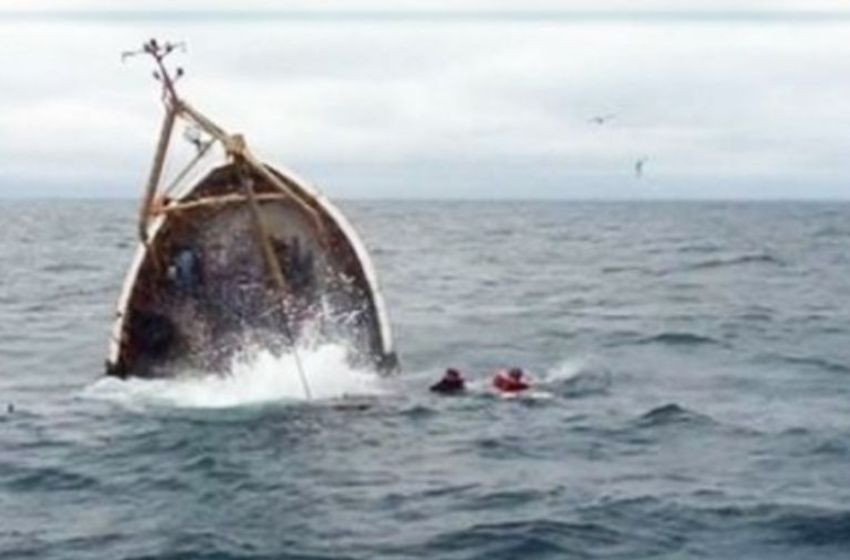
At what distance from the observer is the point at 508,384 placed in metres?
27.7

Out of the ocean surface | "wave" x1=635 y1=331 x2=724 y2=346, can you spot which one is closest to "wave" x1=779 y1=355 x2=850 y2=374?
the ocean surface

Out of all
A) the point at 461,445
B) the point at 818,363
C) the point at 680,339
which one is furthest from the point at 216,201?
the point at 680,339

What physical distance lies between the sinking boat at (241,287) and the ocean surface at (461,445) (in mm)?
570

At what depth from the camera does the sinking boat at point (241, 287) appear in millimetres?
28875

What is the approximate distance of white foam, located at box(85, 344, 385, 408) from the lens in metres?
27.3

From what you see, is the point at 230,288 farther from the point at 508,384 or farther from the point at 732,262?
the point at 732,262

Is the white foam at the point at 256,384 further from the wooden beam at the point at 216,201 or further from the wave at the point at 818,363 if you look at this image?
the wave at the point at 818,363

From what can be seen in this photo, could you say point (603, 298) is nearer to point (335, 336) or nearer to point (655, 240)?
point (335, 336)

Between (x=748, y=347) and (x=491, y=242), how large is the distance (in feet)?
185

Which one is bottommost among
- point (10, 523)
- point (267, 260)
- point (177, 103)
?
point (10, 523)

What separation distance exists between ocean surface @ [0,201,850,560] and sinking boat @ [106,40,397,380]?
1.87 feet

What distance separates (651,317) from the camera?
141 ft

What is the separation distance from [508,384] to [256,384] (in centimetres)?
439

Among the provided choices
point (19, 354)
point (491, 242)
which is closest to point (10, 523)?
point (19, 354)
